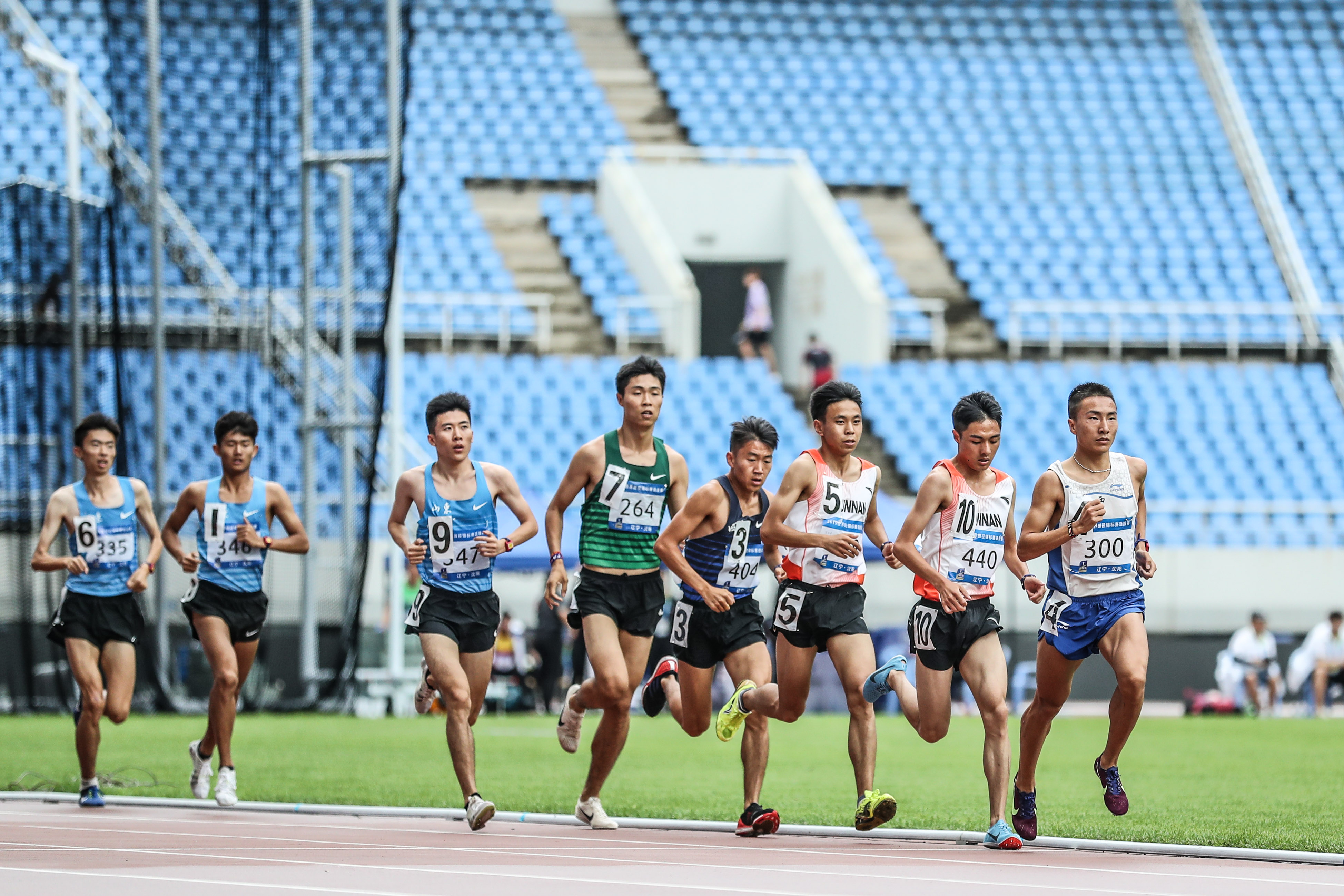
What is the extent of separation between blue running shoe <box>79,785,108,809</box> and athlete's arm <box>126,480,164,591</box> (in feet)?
3.99

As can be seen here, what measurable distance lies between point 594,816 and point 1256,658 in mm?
17452

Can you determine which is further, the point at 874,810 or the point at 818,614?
the point at 818,614

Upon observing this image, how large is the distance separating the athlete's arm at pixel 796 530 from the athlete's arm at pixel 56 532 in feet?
14.6

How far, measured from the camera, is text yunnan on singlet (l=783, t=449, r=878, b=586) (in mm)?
9281

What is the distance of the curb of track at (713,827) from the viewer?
8375 millimetres

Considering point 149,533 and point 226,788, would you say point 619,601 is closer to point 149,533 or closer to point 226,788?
point 226,788

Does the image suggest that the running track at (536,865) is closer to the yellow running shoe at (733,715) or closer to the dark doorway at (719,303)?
the yellow running shoe at (733,715)

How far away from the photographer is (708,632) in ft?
31.5

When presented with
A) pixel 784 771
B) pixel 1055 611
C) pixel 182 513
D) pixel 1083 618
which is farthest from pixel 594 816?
pixel 784 771

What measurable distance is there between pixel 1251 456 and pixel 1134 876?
23.6 meters

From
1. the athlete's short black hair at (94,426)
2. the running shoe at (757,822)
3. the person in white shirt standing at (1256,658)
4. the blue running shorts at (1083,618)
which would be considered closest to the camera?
the blue running shorts at (1083,618)

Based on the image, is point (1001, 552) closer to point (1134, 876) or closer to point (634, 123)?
A: point (1134, 876)

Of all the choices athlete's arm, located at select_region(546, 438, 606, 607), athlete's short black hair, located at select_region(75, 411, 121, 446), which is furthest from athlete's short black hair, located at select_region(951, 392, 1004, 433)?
athlete's short black hair, located at select_region(75, 411, 121, 446)

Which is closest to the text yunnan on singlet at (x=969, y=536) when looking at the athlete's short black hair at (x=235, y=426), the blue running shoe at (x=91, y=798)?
the athlete's short black hair at (x=235, y=426)
